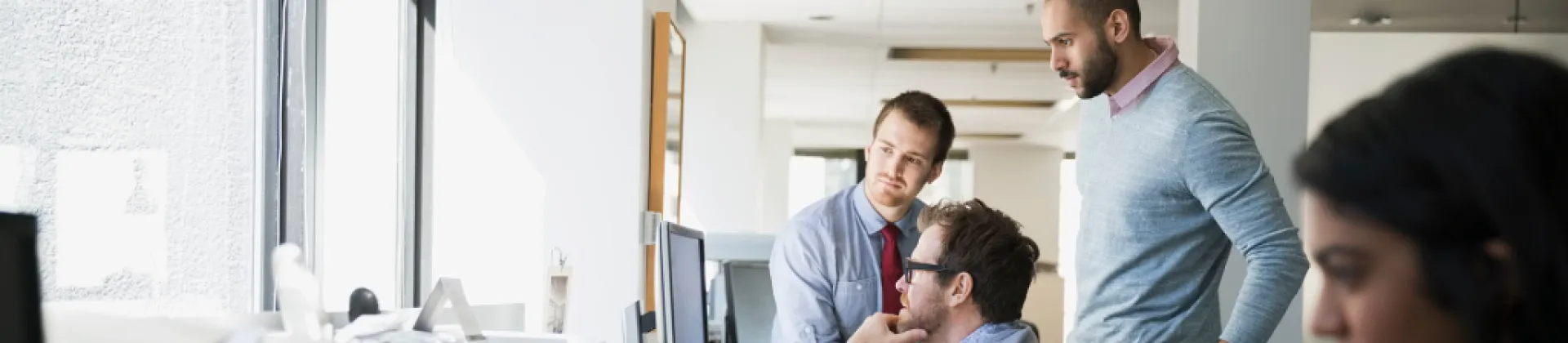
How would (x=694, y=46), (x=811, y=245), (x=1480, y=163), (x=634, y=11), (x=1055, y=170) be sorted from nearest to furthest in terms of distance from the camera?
(x=1480, y=163)
(x=811, y=245)
(x=634, y=11)
(x=694, y=46)
(x=1055, y=170)

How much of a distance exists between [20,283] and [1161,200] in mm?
1745

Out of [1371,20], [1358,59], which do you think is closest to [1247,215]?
[1358,59]

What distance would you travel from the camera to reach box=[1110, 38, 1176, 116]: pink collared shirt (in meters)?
2.31

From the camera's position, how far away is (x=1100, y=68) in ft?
7.72

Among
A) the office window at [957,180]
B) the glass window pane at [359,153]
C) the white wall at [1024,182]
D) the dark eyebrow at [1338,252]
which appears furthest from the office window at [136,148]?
the white wall at [1024,182]

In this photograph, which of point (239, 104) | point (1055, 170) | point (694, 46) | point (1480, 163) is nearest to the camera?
point (1480, 163)

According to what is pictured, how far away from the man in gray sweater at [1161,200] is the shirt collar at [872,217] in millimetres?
381

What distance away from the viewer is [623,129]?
4.34 metres

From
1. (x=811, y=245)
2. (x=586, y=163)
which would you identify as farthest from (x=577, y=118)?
(x=811, y=245)

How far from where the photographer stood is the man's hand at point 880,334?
7.65 feet

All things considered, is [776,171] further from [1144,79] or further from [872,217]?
[1144,79]

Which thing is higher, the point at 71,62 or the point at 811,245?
the point at 71,62

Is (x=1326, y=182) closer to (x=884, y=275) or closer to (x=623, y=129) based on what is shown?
(x=884, y=275)

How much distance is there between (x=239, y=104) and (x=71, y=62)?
0.69 m
